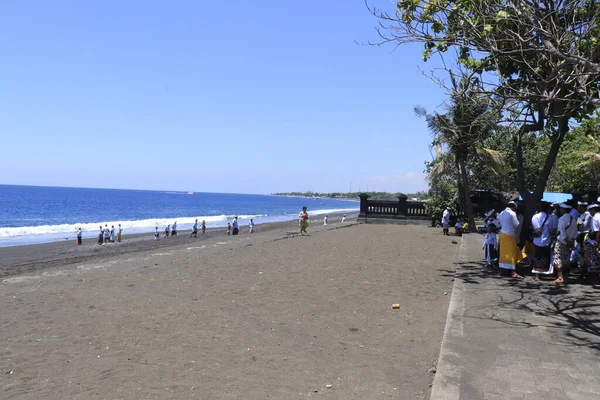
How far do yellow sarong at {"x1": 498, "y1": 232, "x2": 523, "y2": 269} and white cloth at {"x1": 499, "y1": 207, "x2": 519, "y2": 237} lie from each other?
97mm

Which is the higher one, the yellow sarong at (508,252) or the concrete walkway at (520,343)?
the yellow sarong at (508,252)

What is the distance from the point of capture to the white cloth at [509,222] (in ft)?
30.3

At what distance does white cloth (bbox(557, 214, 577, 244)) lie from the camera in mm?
8457

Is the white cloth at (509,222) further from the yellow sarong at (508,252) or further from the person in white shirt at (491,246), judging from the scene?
the person in white shirt at (491,246)

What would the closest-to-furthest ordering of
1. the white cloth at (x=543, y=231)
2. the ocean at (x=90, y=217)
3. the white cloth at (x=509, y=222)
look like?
the white cloth at (x=543, y=231) → the white cloth at (x=509, y=222) → the ocean at (x=90, y=217)

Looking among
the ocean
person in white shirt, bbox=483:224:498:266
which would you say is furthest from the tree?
the ocean

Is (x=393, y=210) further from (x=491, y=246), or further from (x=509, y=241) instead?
(x=509, y=241)

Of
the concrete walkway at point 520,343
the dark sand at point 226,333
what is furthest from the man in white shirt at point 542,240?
the dark sand at point 226,333

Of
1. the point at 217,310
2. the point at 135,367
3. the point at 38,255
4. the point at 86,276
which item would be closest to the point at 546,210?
the point at 217,310

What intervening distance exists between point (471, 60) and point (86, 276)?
9826mm

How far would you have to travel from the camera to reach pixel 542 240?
903cm

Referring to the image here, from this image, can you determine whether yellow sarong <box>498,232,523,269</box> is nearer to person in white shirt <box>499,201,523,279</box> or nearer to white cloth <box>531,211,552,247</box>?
person in white shirt <box>499,201,523,279</box>

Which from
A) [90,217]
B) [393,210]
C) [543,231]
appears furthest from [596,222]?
[90,217]

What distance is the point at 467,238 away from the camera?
18641mm
